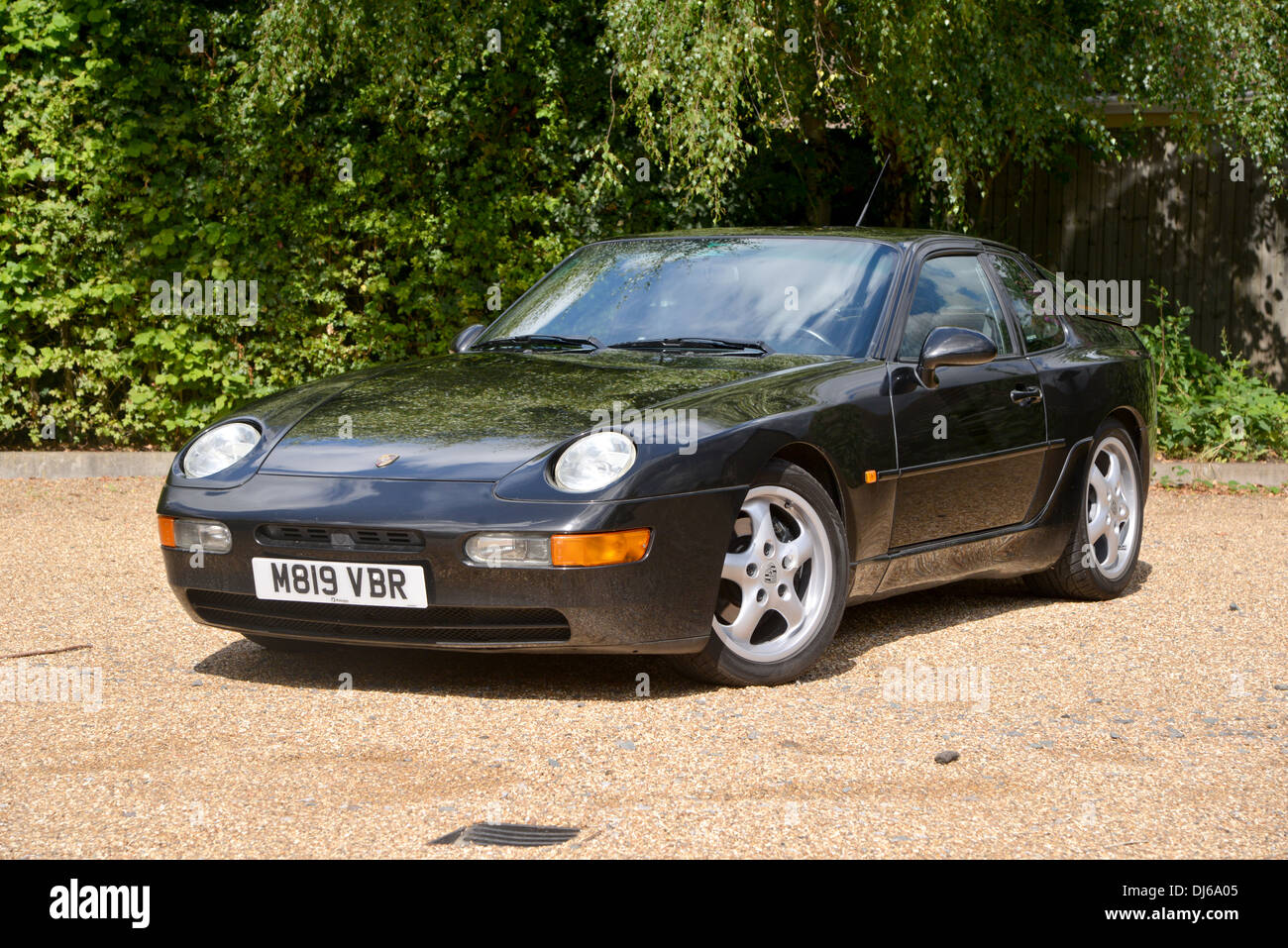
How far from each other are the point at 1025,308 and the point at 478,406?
2.58 meters

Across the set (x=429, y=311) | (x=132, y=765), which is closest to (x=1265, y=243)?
(x=429, y=311)

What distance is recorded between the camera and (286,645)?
527cm

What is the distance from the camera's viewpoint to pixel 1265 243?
1441cm

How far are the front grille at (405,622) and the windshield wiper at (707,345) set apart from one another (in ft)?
4.25

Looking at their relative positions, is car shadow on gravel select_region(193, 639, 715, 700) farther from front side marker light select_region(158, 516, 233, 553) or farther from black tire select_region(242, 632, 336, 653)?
front side marker light select_region(158, 516, 233, 553)

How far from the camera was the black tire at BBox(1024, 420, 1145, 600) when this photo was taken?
6.50 meters

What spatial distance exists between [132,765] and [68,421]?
7644mm

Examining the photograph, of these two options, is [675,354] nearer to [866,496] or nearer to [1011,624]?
[866,496]

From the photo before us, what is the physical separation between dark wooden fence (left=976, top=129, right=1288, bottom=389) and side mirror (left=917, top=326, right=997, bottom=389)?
9151 millimetres

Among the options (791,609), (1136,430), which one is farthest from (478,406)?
(1136,430)

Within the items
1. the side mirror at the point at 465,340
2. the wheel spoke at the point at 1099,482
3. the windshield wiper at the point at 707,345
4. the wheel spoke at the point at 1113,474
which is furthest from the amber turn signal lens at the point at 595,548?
the wheel spoke at the point at 1113,474

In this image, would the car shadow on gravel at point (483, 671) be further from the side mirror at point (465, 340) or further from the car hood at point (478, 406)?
the side mirror at point (465, 340)

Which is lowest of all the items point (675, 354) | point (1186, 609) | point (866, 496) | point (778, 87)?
point (1186, 609)

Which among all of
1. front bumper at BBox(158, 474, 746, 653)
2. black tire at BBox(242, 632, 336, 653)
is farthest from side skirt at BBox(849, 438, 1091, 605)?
black tire at BBox(242, 632, 336, 653)
